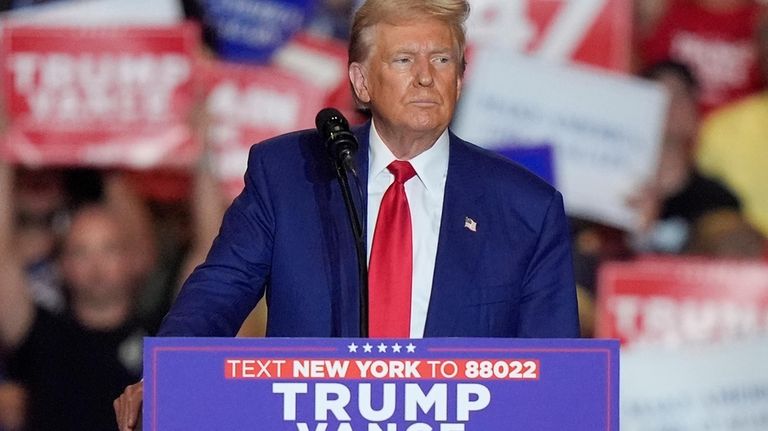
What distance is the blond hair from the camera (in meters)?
2.11

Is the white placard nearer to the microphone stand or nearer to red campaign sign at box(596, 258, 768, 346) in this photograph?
red campaign sign at box(596, 258, 768, 346)

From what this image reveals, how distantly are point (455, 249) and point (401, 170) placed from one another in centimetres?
16

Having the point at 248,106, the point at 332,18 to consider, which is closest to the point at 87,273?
the point at 248,106

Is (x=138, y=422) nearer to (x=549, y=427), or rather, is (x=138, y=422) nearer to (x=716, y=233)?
(x=549, y=427)

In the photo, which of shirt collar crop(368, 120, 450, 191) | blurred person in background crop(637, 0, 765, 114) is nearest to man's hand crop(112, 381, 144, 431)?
shirt collar crop(368, 120, 450, 191)

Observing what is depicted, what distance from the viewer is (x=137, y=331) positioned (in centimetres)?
430

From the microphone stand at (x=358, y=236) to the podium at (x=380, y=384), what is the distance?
164 millimetres

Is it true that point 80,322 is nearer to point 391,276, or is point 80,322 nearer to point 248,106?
point 248,106

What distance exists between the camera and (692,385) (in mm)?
4570

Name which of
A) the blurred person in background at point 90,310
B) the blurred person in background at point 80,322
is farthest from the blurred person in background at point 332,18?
the blurred person in background at point 80,322

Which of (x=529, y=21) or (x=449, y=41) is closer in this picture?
(x=449, y=41)

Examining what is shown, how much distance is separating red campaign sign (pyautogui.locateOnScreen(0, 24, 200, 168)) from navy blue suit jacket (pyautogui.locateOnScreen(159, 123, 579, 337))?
2180mm

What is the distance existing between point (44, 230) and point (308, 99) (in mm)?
889

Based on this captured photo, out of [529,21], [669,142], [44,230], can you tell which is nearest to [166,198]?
[44,230]
